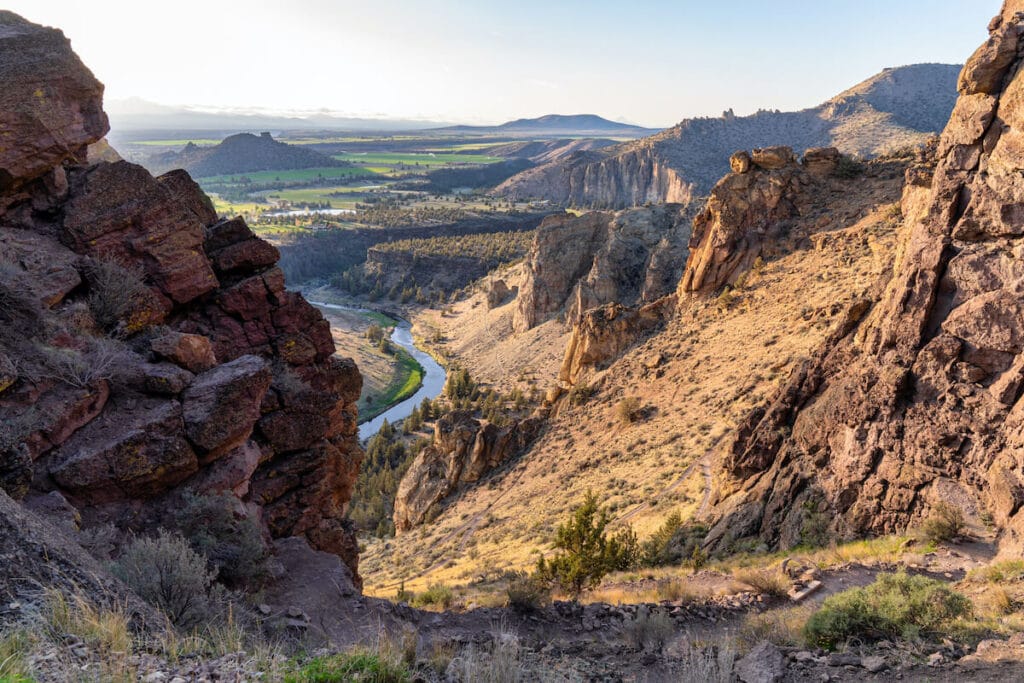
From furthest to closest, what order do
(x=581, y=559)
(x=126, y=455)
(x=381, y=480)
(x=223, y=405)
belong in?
(x=381, y=480)
(x=581, y=559)
(x=223, y=405)
(x=126, y=455)

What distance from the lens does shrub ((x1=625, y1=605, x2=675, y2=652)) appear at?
8.49 metres

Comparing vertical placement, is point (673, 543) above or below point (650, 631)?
below

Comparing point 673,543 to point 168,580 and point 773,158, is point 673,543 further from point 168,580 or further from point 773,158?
point 773,158

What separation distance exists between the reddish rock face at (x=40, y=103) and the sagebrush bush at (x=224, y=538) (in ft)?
23.8

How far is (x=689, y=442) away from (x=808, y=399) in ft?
24.0

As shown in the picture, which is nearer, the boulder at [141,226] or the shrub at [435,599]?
the boulder at [141,226]

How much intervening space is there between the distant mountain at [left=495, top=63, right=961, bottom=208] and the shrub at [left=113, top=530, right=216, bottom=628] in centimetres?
12339

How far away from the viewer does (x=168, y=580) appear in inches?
292

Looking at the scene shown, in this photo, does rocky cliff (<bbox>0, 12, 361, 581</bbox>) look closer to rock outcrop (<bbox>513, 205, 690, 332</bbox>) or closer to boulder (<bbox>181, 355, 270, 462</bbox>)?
boulder (<bbox>181, 355, 270, 462</bbox>)

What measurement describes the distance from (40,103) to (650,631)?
1436 cm

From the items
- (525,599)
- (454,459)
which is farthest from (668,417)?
(525,599)

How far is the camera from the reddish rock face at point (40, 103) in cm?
1169

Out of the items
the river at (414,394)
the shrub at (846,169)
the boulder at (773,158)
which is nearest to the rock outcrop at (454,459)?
the boulder at (773,158)

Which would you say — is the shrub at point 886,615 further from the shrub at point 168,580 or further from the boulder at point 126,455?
→ the boulder at point 126,455
